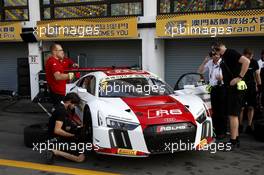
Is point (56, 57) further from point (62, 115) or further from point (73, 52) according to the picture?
point (73, 52)

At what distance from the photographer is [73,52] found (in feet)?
45.3

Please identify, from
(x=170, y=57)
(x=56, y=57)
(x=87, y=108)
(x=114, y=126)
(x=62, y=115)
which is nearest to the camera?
(x=114, y=126)

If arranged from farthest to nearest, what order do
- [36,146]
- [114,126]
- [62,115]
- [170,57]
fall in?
[170,57], [36,146], [62,115], [114,126]

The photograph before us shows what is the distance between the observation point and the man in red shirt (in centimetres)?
667

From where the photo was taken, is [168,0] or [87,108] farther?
[168,0]

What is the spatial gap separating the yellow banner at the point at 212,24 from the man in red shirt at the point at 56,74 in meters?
Result: 4.73

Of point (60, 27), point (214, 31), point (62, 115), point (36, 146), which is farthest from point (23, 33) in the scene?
point (62, 115)

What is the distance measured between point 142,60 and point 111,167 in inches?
269

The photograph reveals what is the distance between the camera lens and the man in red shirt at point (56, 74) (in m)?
6.67

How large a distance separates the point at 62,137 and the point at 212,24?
623cm
